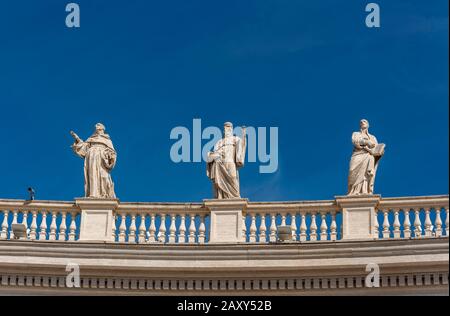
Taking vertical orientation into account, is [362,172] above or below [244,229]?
above

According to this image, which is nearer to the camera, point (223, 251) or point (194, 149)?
point (223, 251)

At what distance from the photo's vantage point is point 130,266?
35.6 m

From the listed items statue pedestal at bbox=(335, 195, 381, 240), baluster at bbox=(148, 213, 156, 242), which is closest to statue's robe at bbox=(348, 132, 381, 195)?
statue pedestal at bbox=(335, 195, 381, 240)

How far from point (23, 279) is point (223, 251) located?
5.16 m

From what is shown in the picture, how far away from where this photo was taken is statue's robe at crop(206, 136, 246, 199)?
122ft

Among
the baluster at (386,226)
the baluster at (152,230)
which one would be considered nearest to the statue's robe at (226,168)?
the baluster at (152,230)

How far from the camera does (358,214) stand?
3634cm

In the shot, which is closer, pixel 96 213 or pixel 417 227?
pixel 417 227

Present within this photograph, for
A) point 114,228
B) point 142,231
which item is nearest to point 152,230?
point 142,231

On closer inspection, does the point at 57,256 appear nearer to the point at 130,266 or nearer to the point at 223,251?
the point at 130,266

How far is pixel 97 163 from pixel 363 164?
23.4 feet

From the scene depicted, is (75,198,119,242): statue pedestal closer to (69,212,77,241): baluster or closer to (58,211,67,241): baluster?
(69,212,77,241): baluster

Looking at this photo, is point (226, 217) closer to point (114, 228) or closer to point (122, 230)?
point (122, 230)
